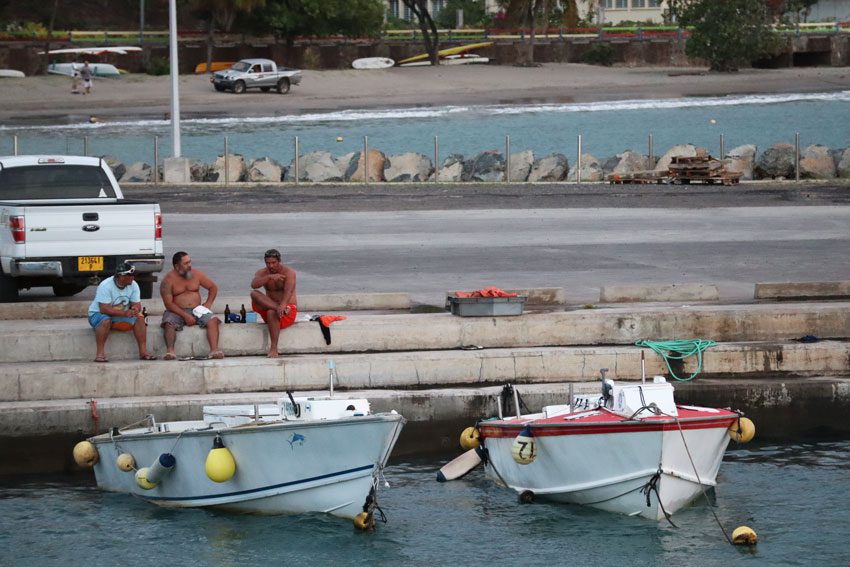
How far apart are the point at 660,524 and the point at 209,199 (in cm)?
2612

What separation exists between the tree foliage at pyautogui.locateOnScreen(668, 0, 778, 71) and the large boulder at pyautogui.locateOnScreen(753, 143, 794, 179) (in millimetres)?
61503

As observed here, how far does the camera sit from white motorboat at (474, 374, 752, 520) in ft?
51.4

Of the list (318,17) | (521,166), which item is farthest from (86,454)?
(318,17)

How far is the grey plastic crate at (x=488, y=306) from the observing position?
20828 mm

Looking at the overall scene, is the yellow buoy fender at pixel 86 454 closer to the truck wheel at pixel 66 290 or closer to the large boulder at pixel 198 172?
the truck wheel at pixel 66 290

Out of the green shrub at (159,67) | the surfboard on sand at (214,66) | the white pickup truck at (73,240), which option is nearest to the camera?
the white pickup truck at (73,240)

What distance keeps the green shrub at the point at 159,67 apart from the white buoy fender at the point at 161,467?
8491 cm

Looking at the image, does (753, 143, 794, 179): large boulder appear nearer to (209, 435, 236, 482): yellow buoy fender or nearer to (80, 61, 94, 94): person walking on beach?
(209, 435, 236, 482): yellow buoy fender

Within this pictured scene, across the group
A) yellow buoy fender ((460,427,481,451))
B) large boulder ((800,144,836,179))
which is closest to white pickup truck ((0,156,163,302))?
yellow buoy fender ((460,427,481,451))

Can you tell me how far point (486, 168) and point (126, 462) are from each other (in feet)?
119

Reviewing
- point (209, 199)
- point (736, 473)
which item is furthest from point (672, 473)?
point (209, 199)

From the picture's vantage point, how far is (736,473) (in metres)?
18.0

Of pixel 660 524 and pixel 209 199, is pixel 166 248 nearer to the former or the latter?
pixel 209 199

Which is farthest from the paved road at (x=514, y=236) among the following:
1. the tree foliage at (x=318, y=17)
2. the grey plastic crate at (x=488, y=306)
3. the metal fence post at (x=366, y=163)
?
the tree foliage at (x=318, y=17)
